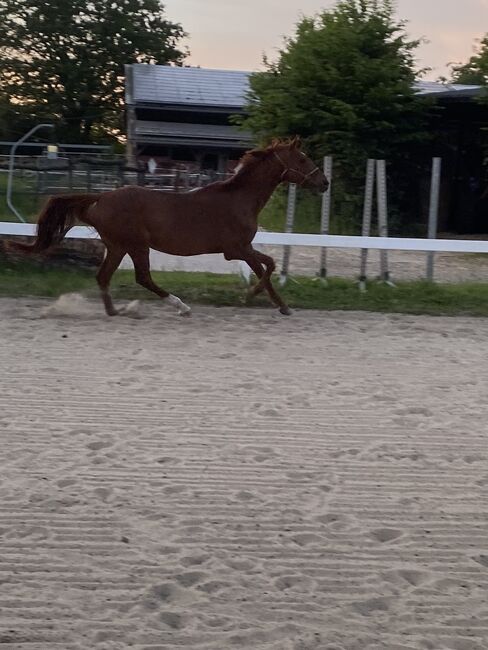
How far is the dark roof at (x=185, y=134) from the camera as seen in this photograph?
32.3 meters

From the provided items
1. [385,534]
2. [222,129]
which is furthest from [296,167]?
[222,129]

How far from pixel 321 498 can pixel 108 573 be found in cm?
129

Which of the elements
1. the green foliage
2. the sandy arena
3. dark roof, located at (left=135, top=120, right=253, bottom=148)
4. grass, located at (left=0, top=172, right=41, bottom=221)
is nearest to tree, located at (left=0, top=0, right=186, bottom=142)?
dark roof, located at (left=135, top=120, right=253, bottom=148)

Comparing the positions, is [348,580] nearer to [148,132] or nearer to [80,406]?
[80,406]

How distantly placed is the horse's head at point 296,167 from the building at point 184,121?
21742 millimetres

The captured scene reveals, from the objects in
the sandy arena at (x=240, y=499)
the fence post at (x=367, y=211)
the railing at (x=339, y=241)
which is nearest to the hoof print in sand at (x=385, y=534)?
the sandy arena at (x=240, y=499)

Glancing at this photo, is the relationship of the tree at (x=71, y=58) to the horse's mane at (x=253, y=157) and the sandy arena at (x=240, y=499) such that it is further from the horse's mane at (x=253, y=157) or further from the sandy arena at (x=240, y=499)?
the sandy arena at (x=240, y=499)

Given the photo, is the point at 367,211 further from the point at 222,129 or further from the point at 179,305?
the point at 222,129

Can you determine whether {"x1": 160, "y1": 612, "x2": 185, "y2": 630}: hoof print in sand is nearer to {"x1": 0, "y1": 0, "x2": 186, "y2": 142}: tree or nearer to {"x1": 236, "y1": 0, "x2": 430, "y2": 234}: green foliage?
{"x1": 236, "y1": 0, "x2": 430, "y2": 234}: green foliage

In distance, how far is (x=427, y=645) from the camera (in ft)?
9.80

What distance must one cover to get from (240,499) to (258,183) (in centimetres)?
610

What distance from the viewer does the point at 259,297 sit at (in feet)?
35.4

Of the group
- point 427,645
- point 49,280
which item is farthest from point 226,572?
point 49,280

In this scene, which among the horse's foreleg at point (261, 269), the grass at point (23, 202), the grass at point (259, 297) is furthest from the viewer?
the grass at point (23, 202)
